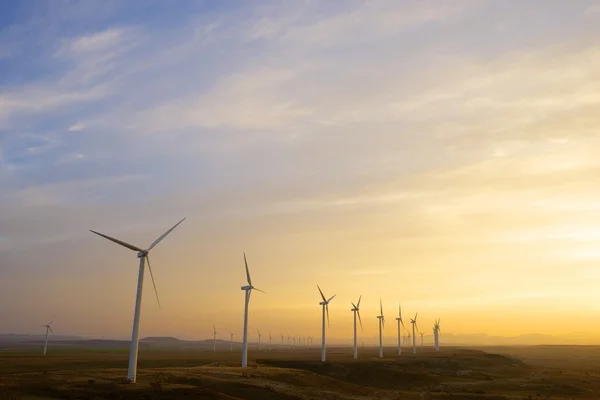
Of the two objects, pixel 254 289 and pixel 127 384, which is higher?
pixel 254 289

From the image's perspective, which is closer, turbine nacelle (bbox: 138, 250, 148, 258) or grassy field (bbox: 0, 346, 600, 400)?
grassy field (bbox: 0, 346, 600, 400)

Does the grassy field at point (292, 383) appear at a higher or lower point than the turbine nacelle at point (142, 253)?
lower

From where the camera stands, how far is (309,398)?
191 ft

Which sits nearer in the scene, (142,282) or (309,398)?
(142,282)

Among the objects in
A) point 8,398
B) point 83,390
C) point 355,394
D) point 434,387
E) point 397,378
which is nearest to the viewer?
point 8,398

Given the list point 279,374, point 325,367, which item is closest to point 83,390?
point 279,374

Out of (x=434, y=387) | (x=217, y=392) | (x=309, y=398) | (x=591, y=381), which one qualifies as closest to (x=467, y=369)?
(x=591, y=381)

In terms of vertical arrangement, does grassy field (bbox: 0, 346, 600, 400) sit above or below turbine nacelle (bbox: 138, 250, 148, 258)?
below

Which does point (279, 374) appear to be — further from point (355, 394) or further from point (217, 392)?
point (217, 392)

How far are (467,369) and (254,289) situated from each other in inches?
2380

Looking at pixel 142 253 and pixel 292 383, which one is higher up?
pixel 142 253

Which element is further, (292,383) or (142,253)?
(292,383)

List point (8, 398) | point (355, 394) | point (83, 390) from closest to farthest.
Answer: point (8, 398)
point (83, 390)
point (355, 394)

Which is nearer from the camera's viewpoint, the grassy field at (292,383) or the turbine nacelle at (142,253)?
the grassy field at (292,383)
